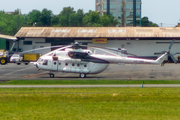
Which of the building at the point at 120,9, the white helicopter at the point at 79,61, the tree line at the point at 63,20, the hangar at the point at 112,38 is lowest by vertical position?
the white helicopter at the point at 79,61

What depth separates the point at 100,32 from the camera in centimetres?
6550

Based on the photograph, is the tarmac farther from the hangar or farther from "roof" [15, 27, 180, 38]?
"roof" [15, 27, 180, 38]

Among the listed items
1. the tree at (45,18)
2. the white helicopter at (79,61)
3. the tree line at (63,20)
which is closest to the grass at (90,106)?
the white helicopter at (79,61)

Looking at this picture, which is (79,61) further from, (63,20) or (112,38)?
(63,20)

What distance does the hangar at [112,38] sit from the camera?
206 feet

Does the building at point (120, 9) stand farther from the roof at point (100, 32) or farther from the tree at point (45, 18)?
the roof at point (100, 32)

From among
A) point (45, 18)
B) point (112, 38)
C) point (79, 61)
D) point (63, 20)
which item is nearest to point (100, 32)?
point (112, 38)

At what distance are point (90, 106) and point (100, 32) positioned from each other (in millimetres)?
52040

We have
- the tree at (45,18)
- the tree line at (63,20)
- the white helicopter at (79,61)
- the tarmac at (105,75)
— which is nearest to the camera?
the tarmac at (105,75)

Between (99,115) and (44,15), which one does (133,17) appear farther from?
(99,115)

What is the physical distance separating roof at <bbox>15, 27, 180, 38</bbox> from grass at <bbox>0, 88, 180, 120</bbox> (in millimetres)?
46661

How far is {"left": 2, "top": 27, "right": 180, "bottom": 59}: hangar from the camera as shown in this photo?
6266 cm

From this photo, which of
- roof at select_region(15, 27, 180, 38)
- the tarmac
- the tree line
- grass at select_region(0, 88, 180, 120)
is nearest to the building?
the tree line

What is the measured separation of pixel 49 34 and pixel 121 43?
54.1 ft
